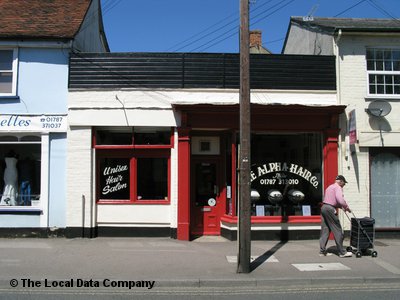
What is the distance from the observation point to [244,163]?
8.77 meters

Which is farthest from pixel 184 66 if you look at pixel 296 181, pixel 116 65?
pixel 296 181

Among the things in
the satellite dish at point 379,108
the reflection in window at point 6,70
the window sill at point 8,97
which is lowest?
the satellite dish at point 379,108

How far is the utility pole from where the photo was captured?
28.3 feet

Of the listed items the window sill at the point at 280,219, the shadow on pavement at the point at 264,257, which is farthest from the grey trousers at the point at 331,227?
the window sill at the point at 280,219

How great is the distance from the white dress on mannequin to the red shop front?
4568 mm

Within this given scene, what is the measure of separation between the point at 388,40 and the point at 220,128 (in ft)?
17.5

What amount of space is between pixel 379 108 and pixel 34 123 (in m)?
9.33

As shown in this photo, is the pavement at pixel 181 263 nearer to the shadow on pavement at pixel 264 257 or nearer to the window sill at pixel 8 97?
the shadow on pavement at pixel 264 257

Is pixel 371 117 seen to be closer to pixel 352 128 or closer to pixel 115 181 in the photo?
pixel 352 128

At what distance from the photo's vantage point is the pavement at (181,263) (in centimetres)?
816

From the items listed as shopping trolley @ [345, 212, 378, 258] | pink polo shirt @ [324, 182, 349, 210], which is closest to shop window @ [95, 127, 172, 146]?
pink polo shirt @ [324, 182, 349, 210]

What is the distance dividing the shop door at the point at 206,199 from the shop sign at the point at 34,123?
3.82 meters

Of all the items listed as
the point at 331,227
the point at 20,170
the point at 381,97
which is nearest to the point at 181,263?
the point at 331,227

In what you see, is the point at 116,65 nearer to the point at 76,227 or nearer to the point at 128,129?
the point at 128,129
